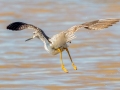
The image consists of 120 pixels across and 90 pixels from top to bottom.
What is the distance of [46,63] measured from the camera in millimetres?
10969

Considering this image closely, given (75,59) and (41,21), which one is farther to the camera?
(41,21)

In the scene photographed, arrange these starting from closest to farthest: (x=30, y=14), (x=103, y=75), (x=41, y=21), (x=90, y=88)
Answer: (x=90, y=88) < (x=103, y=75) < (x=41, y=21) < (x=30, y=14)

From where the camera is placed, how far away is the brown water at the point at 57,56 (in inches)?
377

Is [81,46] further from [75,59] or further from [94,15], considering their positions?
[94,15]

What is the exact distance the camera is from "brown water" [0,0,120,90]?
9586mm

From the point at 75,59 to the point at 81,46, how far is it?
3.76ft

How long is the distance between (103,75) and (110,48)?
2.04 meters

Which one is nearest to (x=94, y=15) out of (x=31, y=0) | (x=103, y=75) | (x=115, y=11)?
(x=115, y=11)

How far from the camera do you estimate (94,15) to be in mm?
15531

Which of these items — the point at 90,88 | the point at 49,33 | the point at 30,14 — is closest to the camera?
the point at 90,88

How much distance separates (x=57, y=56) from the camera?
451 inches

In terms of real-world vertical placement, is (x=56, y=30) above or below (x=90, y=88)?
above

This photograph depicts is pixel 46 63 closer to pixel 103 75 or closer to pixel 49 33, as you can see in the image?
pixel 103 75

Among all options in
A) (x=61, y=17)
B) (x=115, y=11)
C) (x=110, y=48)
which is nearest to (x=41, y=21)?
(x=61, y=17)
